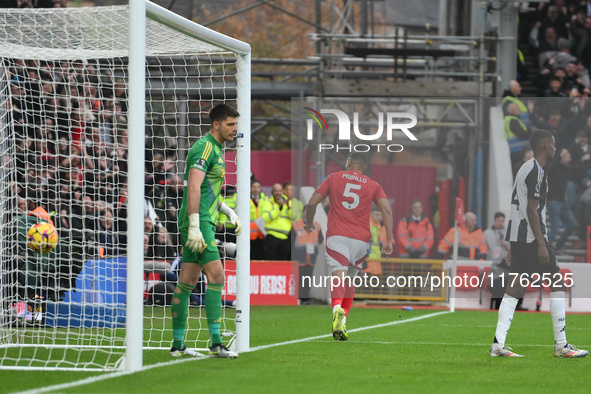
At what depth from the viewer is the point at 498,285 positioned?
1822 cm

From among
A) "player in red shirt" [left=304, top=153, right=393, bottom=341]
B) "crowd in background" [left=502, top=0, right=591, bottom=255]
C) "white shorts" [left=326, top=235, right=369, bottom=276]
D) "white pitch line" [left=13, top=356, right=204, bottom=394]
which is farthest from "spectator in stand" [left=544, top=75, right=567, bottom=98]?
"white pitch line" [left=13, top=356, right=204, bottom=394]

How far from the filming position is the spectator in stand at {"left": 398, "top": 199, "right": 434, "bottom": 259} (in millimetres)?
18328

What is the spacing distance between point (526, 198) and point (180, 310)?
3366 millimetres

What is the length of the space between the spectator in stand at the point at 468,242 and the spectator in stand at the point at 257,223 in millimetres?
3453

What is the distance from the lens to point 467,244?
18.2 metres

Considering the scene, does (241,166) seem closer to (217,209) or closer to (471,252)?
(217,209)

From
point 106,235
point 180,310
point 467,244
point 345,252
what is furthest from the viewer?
point 467,244

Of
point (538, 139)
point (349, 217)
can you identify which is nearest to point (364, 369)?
point (538, 139)

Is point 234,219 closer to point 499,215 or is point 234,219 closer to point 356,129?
point 356,129

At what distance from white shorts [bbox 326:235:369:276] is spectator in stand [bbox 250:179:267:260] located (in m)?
7.05

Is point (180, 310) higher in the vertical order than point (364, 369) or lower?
higher

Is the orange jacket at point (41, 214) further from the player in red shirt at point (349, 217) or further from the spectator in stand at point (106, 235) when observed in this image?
the player in red shirt at point (349, 217)

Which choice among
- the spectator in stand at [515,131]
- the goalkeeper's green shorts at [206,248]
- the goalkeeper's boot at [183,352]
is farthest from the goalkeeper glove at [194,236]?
the spectator in stand at [515,131]

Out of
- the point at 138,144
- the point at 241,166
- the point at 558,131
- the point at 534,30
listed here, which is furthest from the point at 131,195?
the point at 534,30
